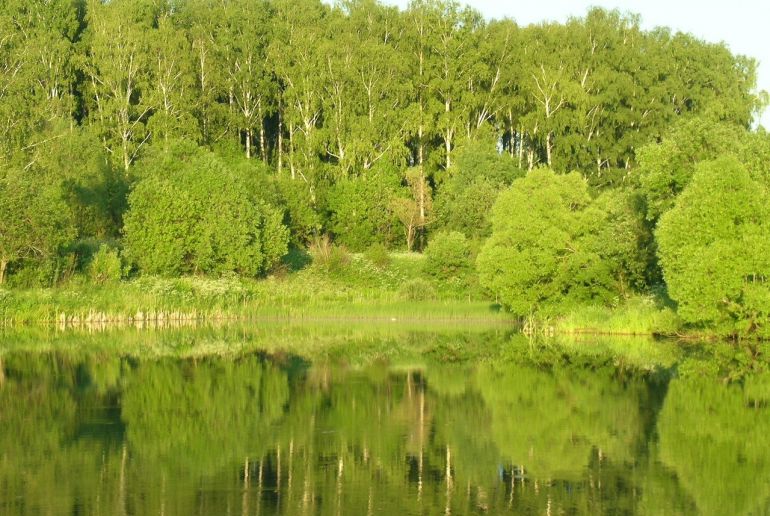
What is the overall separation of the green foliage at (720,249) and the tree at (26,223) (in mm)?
31182

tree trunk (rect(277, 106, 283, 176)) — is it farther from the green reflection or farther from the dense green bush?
the green reflection

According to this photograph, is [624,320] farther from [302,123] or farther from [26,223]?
[302,123]

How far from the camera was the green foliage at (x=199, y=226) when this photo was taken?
64.1 meters

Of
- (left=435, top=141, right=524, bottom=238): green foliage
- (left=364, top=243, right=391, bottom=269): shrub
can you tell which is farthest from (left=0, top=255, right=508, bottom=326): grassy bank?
(left=435, top=141, right=524, bottom=238): green foliage

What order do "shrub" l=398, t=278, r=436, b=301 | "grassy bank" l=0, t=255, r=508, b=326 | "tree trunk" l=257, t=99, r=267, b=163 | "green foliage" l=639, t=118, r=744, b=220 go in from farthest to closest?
"tree trunk" l=257, t=99, r=267, b=163, "shrub" l=398, t=278, r=436, b=301, "grassy bank" l=0, t=255, r=508, b=326, "green foliage" l=639, t=118, r=744, b=220

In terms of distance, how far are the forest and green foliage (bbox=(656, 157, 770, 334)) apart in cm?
1177

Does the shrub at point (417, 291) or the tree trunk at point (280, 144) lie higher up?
the tree trunk at point (280, 144)

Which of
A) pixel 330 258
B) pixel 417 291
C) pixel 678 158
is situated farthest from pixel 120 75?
pixel 678 158

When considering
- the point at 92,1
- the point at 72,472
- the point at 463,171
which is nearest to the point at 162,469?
the point at 72,472

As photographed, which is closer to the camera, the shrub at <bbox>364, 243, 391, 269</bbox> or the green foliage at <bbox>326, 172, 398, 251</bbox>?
the shrub at <bbox>364, 243, 391, 269</bbox>

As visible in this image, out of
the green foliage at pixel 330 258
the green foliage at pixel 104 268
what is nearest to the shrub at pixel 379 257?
the green foliage at pixel 330 258

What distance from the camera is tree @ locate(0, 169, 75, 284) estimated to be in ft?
185

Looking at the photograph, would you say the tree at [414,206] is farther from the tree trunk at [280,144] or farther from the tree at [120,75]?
the tree at [120,75]

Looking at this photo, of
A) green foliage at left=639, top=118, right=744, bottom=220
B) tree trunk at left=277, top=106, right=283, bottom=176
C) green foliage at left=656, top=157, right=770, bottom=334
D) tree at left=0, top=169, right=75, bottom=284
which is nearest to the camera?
green foliage at left=656, top=157, right=770, bottom=334
